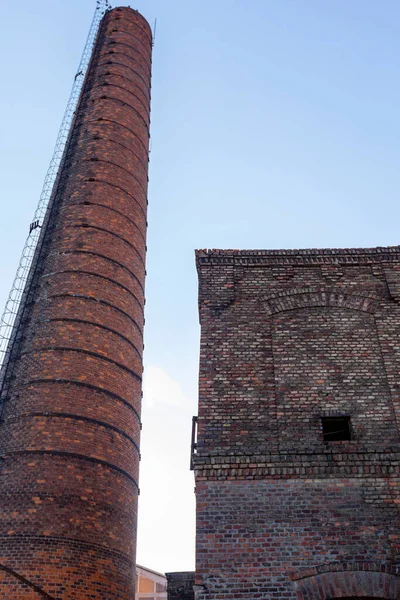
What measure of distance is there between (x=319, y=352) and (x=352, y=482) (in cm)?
173

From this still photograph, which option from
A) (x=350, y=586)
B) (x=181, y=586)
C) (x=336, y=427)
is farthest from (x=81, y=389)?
(x=350, y=586)

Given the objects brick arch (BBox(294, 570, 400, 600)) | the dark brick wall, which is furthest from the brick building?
the dark brick wall

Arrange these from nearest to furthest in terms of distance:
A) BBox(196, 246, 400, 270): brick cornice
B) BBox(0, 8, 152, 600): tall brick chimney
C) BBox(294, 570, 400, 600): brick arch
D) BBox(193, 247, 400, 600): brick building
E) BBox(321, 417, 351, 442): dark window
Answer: BBox(294, 570, 400, 600): brick arch, BBox(193, 247, 400, 600): brick building, BBox(321, 417, 351, 442): dark window, BBox(196, 246, 400, 270): brick cornice, BBox(0, 8, 152, 600): tall brick chimney

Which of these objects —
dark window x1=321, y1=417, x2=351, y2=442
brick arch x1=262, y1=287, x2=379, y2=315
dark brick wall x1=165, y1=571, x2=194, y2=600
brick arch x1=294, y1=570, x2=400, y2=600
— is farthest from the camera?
dark brick wall x1=165, y1=571, x2=194, y2=600

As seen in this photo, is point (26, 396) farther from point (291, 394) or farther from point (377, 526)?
point (377, 526)

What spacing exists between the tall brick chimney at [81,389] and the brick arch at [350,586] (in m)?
4.97

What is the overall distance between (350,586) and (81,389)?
6.57m

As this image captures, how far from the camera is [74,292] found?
12211 mm

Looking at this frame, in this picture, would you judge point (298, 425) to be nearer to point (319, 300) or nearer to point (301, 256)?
point (319, 300)

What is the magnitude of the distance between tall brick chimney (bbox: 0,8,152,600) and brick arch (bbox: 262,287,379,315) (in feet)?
15.7

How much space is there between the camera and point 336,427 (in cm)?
688

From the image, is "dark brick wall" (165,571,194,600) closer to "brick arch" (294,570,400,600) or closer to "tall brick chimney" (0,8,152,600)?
"tall brick chimney" (0,8,152,600)

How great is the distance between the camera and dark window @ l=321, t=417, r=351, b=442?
6.82m

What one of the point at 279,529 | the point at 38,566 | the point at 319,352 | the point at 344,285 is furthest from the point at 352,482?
the point at 38,566
